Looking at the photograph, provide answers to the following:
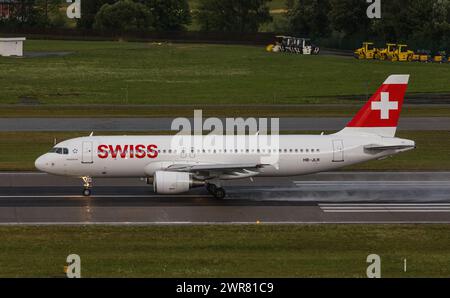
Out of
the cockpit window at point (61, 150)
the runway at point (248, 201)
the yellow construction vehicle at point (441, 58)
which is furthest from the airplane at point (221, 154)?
the yellow construction vehicle at point (441, 58)

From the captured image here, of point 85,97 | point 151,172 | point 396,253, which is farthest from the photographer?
point 85,97

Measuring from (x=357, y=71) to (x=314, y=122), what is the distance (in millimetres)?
45036

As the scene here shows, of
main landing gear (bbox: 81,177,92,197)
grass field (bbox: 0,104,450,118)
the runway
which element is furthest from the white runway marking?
grass field (bbox: 0,104,450,118)

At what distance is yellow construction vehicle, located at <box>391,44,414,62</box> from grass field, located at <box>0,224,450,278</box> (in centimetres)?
9677

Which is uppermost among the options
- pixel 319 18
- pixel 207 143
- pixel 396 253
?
pixel 319 18

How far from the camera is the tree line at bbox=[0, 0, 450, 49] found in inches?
5679

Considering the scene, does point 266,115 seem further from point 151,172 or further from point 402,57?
point 402,57

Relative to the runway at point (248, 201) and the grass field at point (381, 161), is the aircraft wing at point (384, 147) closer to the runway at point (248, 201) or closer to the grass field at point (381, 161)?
the runway at point (248, 201)

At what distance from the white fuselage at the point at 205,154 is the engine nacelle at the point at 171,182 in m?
2.04

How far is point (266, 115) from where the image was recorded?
255 ft
